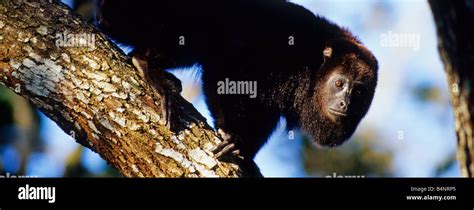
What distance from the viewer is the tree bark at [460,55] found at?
7.92 ft

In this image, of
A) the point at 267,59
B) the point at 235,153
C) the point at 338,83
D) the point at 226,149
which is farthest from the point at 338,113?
the point at 226,149

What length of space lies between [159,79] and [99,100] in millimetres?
565

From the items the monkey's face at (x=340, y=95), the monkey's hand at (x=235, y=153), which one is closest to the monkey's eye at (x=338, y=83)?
the monkey's face at (x=340, y=95)

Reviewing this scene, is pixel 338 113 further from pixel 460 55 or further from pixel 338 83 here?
pixel 460 55

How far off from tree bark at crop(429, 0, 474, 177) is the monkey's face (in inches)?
94.8

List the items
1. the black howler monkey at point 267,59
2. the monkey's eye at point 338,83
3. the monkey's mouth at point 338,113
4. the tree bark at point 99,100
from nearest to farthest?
the tree bark at point 99,100, the black howler monkey at point 267,59, the monkey's mouth at point 338,113, the monkey's eye at point 338,83

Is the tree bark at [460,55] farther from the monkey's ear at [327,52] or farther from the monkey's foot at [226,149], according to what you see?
the monkey's ear at [327,52]

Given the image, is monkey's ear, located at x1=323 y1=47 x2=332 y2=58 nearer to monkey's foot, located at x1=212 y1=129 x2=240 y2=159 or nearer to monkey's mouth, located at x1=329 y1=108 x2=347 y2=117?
monkey's mouth, located at x1=329 y1=108 x2=347 y2=117

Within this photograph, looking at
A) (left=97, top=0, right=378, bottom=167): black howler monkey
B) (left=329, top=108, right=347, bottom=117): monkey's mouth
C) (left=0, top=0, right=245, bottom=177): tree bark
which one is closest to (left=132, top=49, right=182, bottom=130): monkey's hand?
(left=0, top=0, right=245, bottom=177): tree bark

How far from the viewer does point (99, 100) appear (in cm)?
347

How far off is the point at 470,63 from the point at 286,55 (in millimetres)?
2743

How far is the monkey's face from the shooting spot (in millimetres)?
4988

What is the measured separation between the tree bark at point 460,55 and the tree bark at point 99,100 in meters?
1.41
